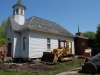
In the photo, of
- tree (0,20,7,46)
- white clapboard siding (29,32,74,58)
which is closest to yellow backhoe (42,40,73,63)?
white clapboard siding (29,32,74,58)

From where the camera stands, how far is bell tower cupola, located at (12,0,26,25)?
19.8 metres

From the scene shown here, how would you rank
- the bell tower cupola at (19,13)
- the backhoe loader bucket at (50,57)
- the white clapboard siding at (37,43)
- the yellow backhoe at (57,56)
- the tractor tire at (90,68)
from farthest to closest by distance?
the bell tower cupola at (19,13)
the white clapboard siding at (37,43)
the yellow backhoe at (57,56)
the backhoe loader bucket at (50,57)
the tractor tire at (90,68)

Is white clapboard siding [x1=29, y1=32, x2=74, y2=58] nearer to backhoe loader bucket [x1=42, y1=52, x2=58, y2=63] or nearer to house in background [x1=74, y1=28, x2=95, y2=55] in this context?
backhoe loader bucket [x1=42, y1=52, x2=58, y2=63]

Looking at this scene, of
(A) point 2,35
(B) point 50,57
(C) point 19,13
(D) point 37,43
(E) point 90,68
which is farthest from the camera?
(A) point 2,35

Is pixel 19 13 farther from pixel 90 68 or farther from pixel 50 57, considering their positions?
pixel 90 68

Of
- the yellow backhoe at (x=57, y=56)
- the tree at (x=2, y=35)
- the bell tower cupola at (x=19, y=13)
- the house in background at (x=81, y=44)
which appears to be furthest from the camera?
the tree at (x=2, y=35)

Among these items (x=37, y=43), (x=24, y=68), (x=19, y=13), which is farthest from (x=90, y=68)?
(x=19, y=13)

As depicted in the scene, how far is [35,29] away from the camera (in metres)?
16.5

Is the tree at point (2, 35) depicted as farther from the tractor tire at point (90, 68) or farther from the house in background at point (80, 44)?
the tractor tire at point (90, 68)

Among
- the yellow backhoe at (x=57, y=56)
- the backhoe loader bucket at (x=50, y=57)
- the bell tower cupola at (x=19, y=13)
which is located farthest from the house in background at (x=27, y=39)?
the yellow backhoe at (x=57, y=56)

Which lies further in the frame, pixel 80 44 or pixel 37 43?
pixel 80 44

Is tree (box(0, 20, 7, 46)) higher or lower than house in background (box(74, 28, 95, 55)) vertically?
higher

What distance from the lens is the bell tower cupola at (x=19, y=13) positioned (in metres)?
19.8

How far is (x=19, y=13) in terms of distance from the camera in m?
20.0
